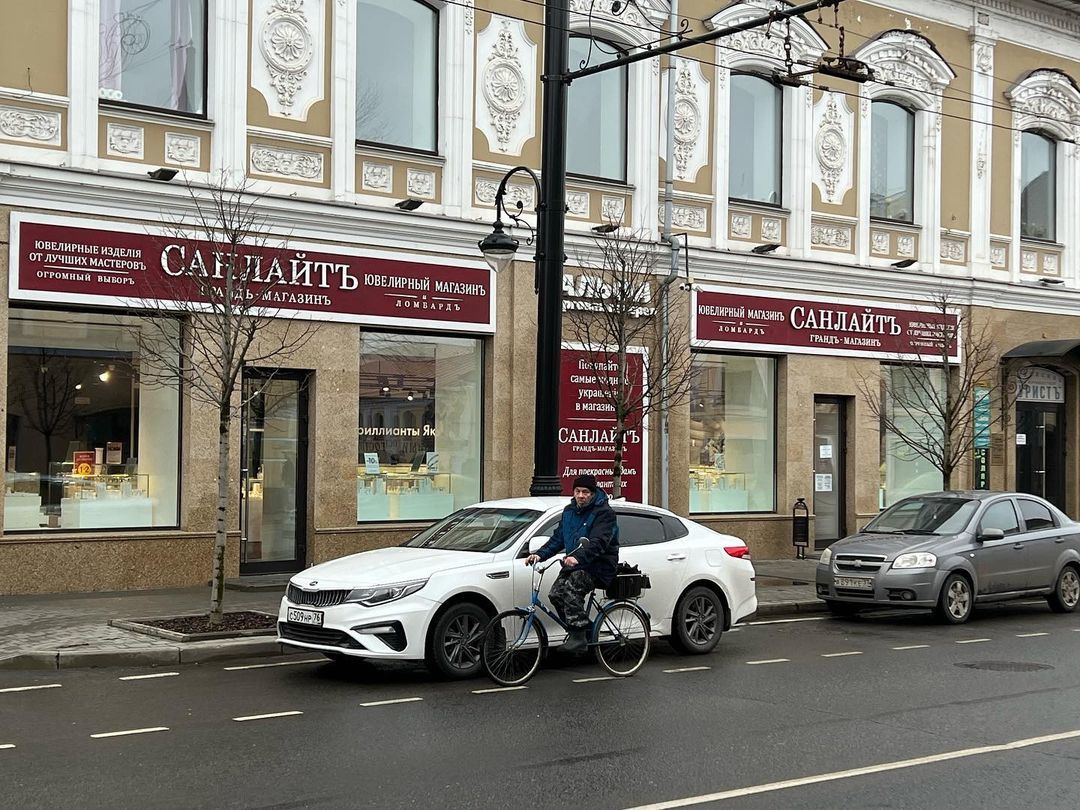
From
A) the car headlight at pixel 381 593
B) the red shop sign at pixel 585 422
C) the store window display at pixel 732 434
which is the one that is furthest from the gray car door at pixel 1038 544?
the car headlight at pixel 381 593

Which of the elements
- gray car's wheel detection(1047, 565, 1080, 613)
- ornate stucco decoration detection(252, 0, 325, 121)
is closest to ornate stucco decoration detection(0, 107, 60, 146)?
ornate stucco decoration detection(252, 0, 325, 121)

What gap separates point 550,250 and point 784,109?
33.5 feet

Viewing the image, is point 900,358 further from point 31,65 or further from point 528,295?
→ point 31,65

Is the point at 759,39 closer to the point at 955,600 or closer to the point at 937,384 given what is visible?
the point at 937,384

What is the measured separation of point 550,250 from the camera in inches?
590

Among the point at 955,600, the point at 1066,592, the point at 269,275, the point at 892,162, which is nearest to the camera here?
the point at 955,600

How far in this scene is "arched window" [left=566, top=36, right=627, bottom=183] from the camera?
68.4 feet

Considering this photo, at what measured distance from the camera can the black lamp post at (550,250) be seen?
14.8m

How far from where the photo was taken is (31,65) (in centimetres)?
1563

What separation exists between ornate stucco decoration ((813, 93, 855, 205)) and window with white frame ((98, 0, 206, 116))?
1150 centimetres

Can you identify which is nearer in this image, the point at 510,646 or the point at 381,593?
the point at 381,593

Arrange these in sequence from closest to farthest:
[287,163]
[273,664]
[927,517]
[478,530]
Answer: [273,664]
[478,530]
[927,517]
[287,163]

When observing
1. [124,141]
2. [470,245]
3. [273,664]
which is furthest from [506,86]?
[273,664]

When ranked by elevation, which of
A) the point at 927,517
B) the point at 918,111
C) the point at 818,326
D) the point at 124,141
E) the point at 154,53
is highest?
the point at 918,111
